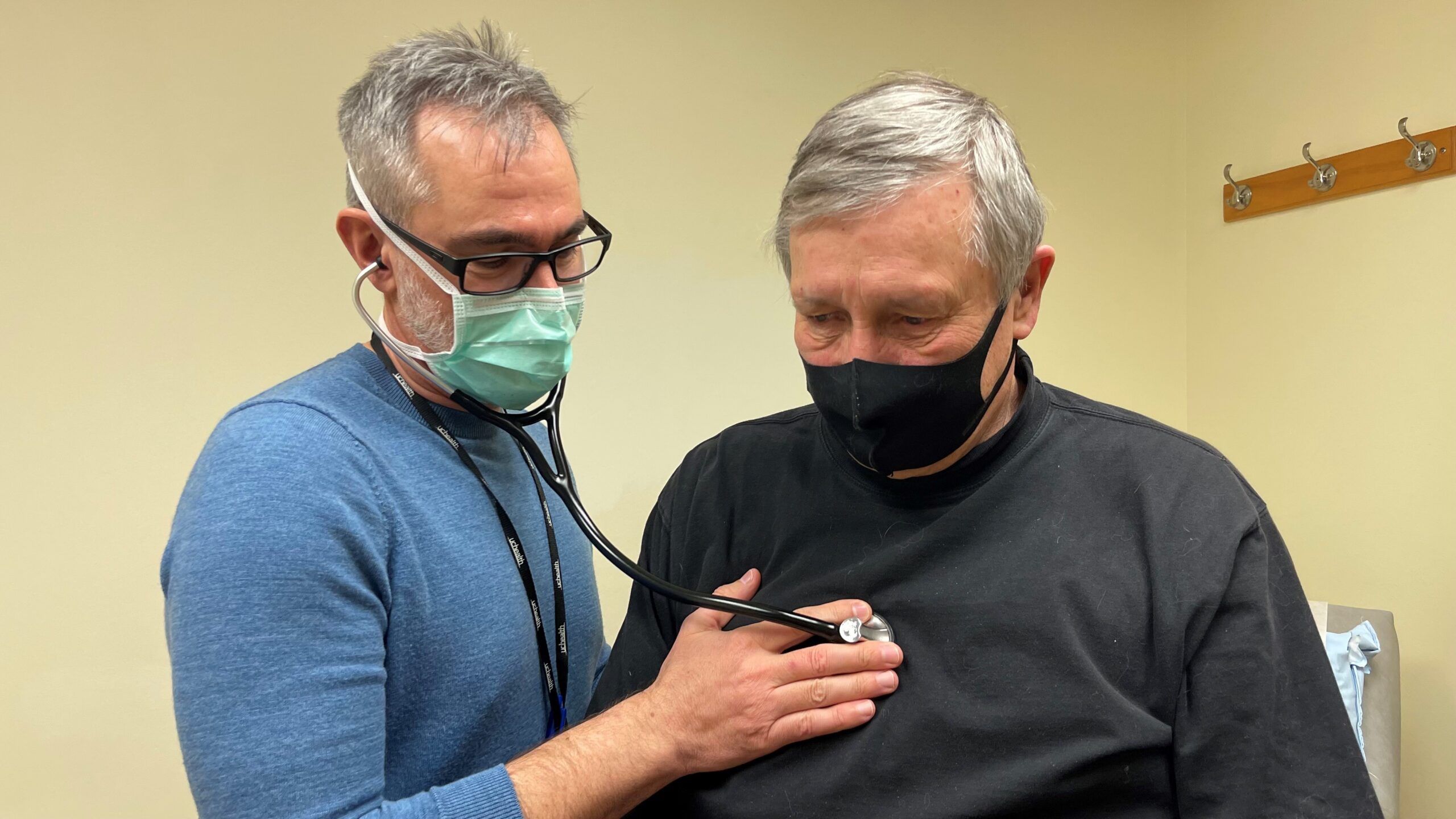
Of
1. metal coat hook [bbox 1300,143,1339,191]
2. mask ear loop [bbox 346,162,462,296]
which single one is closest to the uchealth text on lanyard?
mask ear loop [bbox 346,162,462,296]

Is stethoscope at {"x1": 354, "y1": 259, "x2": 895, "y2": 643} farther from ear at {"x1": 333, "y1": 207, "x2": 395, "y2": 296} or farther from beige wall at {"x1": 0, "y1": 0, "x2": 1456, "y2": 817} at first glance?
beige wall at {"x1": 0, "y1": 0, "x2": 1456, "y2": 817}

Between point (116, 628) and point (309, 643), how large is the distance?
1231 mm

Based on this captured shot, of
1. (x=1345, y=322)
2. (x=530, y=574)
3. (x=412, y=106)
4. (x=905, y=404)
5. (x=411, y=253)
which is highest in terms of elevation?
(x=412, y=106)

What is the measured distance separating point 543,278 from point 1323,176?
214cm

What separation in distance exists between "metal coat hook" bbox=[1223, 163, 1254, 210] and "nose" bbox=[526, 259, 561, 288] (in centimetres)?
225

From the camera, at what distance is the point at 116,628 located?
186 cm

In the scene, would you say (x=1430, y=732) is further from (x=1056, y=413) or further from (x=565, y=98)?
(x=565, y=98)

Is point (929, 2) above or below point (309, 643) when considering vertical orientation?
above

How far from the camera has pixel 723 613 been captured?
1.15 m

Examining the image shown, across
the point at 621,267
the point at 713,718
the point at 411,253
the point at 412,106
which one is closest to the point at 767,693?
the point at 713,718

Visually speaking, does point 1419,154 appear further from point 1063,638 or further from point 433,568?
point 433,568

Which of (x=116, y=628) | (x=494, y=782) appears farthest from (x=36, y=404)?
(x=494, y=782)

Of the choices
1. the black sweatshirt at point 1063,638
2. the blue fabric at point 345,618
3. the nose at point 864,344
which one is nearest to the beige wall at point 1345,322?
the black sweatshirt at point 1063,638

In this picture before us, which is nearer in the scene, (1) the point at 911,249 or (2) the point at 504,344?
(1) the point at 911,249
